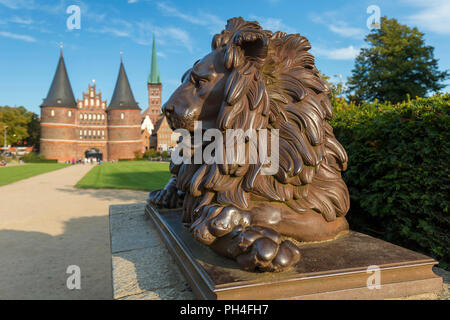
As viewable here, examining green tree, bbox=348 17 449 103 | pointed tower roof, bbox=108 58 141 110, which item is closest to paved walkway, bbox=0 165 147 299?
green tree, bbox=348 17 449 103

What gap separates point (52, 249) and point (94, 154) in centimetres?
5518

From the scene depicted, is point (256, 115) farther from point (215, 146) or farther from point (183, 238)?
point (183, 238)

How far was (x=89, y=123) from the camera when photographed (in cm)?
5388

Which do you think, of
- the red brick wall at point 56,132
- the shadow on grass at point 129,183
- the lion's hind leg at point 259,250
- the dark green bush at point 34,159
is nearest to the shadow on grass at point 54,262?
the lion's hind leg at point 259,250

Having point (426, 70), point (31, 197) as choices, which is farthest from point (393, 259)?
point (426, 70)

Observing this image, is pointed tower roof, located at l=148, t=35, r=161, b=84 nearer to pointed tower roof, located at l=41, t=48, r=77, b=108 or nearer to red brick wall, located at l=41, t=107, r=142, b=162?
red brick wall, located at l=41, t=107, r=142, b=162

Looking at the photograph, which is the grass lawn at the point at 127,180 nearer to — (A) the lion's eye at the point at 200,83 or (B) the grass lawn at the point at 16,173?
(B) the grass lawn at the point at 16,173

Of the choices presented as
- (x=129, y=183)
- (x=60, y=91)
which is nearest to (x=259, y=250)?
(x=129, y=183)

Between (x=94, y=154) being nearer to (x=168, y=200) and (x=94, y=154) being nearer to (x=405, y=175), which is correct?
(x=168, y=200)

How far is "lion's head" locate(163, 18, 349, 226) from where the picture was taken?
1.67 m

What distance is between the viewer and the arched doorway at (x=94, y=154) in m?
55.0

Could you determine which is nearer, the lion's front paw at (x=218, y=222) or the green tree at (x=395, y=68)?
the lion's front paw at (x=218, y=222)

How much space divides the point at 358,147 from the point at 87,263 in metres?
3.61

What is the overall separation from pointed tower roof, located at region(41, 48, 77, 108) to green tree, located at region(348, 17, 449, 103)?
1764 inches
